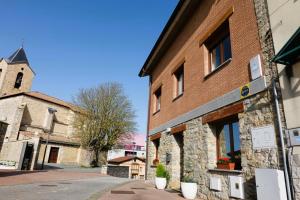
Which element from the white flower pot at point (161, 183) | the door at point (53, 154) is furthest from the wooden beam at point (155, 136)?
the door at point (53, 154)

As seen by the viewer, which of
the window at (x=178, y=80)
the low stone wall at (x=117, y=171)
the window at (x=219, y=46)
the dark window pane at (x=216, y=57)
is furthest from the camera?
the low stone wall at (x=117, y=171)

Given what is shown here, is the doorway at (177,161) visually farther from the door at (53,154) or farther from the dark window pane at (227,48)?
the door at (53,154)

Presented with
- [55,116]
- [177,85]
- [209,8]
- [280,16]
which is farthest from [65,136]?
[280,16]

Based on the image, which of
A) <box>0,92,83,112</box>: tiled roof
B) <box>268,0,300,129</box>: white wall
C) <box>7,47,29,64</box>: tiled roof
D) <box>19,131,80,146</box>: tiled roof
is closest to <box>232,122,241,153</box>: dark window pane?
<box>268,0,300,129</box>: white wall

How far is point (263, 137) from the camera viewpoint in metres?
4.65

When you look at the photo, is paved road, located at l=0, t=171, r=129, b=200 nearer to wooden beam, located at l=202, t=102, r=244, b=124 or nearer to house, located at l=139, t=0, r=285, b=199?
house, located at l=139, t=0, r=285, b=199

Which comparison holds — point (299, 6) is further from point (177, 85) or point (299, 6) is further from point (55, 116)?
point (55, 116)

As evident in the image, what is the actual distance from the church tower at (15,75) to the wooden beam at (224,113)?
40890 millimetres

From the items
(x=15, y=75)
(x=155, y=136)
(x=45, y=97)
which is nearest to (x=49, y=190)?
(x=155, y=136)

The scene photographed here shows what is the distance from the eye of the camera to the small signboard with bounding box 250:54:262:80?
16.5 feet

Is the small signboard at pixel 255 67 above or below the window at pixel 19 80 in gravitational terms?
below

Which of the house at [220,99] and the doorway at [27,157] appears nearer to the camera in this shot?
the house at [220,99]

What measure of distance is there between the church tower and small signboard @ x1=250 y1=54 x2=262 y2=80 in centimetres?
4251

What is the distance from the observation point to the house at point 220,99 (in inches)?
191
